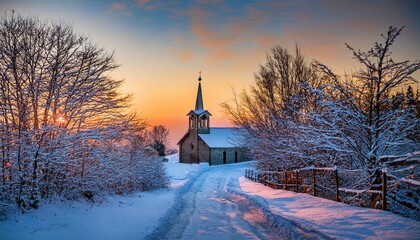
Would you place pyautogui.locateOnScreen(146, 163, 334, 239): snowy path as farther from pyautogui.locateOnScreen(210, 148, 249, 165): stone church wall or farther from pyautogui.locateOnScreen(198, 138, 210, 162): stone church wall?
pyautogui.locateOnScreen(198, 138, 210, 162): stone church wall

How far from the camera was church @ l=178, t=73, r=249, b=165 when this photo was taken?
168ft

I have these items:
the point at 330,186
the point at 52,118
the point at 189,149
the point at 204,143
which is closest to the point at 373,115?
the point at 330,186

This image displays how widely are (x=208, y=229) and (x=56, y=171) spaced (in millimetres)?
5271

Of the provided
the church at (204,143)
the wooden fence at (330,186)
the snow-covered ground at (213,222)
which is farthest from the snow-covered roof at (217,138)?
the snow-covered ground at (213,222)

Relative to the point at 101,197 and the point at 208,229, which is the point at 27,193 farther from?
the point at 208,229

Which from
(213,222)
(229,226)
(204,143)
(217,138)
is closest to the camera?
(229,226)

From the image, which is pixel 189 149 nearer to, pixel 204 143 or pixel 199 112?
pixel 204 143

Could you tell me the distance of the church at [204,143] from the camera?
5116 cm

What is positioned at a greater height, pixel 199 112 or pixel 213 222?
pixel 199 112

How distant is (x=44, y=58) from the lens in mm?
9359

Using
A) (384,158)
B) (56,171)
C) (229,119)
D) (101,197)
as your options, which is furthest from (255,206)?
(229,119)

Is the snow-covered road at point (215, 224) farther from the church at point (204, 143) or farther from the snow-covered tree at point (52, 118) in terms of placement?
the church at point (204, 143)

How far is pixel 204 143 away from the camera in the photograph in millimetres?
51906

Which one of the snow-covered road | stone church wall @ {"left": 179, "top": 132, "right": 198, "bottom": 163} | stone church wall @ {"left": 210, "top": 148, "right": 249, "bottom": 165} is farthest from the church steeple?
the snow-covered road
